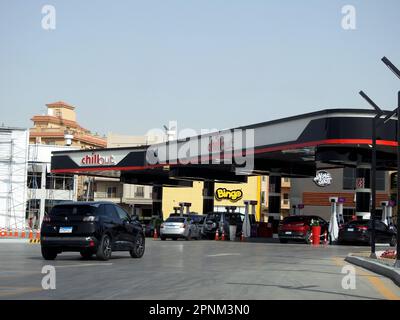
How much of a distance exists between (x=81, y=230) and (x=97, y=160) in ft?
131

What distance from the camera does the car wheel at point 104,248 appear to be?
2066cm

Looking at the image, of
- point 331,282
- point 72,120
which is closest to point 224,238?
point 331,282

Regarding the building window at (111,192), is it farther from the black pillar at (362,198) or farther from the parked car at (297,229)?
the parked car at (297,229)

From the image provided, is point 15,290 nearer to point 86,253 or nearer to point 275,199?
point 86,253

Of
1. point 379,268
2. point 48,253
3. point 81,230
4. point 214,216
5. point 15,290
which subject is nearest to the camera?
point 15,290

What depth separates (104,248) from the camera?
20875mm

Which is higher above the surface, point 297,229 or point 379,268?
point 297,229

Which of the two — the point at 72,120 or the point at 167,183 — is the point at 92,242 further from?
the point at 72,120

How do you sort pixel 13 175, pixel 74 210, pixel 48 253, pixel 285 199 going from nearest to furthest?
pixel 74 210, pixel 48 253, pixel 13 175, pixel 285 199

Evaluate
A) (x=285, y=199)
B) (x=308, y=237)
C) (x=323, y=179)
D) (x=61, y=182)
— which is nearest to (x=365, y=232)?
(x=308, y=237)

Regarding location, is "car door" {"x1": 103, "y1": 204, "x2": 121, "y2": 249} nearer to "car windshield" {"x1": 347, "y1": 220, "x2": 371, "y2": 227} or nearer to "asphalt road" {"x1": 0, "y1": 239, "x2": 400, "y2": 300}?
"asphalt road" {"x1": 0, "y1": 239, "x2": 400, "y2": 300}

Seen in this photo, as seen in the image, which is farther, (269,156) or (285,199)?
(285,199)

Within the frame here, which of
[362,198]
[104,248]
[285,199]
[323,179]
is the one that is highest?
[323,179]
